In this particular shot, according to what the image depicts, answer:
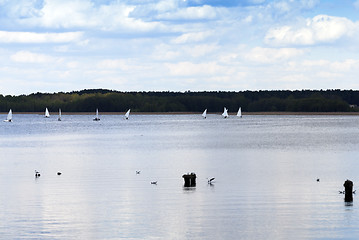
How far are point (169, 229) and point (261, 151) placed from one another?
48.0 meters

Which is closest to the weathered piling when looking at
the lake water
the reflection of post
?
the lake water

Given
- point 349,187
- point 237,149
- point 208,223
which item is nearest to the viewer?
point 208,223

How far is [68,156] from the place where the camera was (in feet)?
222

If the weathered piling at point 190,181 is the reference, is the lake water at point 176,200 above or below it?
below

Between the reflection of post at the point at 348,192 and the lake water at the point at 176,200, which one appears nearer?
the lake water at the point at 176,200

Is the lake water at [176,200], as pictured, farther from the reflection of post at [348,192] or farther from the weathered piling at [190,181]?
the reflection of post at [348,192]

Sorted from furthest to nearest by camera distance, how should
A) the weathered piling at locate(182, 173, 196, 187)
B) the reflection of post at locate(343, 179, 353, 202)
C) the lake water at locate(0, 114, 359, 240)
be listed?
the weathered piling at locate(182, 173, 196, 187), the reflection of post at locate(343, 179, 353, 202), the lake water at locate(0, 114, 359, 240)

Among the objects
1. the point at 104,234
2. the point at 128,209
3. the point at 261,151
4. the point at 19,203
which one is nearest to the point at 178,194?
the point at 128,209

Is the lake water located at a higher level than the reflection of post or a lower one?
lower

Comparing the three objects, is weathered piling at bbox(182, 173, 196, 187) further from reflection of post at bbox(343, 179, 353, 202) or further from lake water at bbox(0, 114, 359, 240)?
reflection of post at bbox(343, 179, 353, 202)

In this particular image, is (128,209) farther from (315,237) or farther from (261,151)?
(261,151)

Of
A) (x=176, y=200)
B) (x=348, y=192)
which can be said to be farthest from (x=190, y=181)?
(x=348, y=192)

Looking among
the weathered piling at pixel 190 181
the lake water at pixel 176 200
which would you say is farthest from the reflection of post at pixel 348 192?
the weathered piling at pixel 190 181

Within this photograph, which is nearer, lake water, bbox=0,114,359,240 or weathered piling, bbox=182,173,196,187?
lake water, bbox=0,114,359,240
